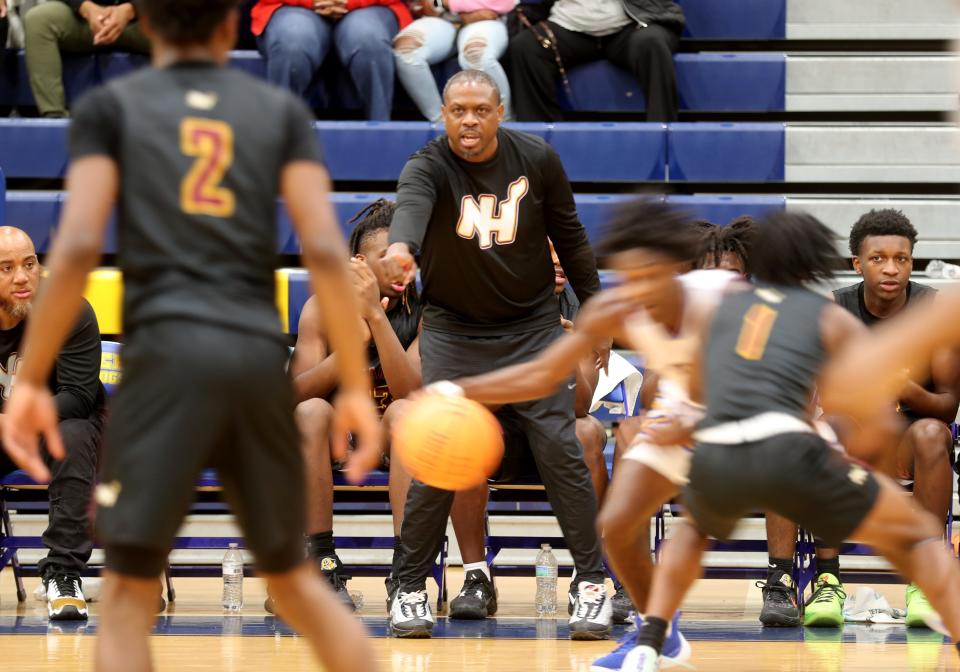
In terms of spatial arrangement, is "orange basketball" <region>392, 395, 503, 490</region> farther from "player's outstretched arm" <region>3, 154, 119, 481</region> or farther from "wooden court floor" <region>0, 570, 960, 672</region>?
"player's outstretched arm" <region>3, 154, 119, 481</region>

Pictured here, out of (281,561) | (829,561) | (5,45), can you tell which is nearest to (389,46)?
(5,45)

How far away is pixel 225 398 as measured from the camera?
2379 mm

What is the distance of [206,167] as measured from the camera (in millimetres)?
2447

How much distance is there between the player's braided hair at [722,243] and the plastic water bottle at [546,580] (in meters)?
1.37

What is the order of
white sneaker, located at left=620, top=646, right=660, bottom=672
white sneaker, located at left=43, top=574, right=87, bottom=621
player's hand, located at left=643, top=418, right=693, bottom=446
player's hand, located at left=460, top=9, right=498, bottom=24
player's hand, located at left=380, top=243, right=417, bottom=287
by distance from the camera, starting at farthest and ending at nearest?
player's hand, located at left=460, top=9, right=498, bottom=24 < white sneaker, located at left=43, top=574, right=87, bottom=621 < player's hand, located at left=380, top=243, right=417, bottom=287 < player's hand, located at left=643, top=418, right=693, bottom=446 < white sneaker, located at left=620, top=646, right=660, bottom=672

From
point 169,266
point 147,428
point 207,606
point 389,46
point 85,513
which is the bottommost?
point 207,606

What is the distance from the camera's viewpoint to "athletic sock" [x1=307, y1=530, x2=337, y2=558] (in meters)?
5.45

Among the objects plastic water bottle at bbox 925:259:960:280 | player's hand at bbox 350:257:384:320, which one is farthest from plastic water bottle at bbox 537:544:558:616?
plastic water bottle at bbox 925:259:960:280

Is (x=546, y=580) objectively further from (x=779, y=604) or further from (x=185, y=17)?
(x=185, y=17)

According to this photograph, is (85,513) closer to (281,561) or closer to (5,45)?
(281,561)

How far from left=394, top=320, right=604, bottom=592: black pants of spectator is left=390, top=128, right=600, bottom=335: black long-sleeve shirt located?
8 centimetres

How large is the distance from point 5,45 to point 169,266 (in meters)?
7.13

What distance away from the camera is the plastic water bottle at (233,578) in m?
5.69

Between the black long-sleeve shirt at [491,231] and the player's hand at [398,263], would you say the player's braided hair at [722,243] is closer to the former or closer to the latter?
the black long-sleeve shirt at [491,231]
